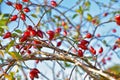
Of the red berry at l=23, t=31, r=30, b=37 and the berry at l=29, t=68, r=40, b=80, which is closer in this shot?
the berry at l=29, t=68, r=40, b=80

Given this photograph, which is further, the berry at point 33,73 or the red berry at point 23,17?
the red berry at point 23,17

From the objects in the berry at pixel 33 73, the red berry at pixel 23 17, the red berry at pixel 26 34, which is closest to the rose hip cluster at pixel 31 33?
the red berry at pixel 26 34

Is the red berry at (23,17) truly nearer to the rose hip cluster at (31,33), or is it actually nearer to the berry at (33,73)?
the rose hip cluster at (31,33)

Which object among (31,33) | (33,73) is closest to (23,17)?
(31,33)

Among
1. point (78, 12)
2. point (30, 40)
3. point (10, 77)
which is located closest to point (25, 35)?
point (30, 40)

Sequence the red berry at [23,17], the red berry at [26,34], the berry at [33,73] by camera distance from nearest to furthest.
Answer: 1. the berry at [33,73]
2. the red berry at [26,34]
3. the red berry at [23,17]

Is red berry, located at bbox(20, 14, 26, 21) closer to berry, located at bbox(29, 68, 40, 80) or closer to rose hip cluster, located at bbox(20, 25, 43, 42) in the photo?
rose hip cluster, located at bbox(20, 25, 43, 42)

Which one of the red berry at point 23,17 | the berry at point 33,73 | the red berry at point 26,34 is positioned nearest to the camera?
the berry at point 33,73

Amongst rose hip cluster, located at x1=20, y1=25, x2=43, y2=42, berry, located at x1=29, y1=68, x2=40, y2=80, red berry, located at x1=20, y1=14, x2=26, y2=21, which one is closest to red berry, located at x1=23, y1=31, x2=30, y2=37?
rose hip cluster, located at x1=20, y1=25, x2=43, y2=42

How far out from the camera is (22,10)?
3217 mm

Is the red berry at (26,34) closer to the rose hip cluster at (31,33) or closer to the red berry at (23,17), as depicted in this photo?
the rose hip cluster at (31,33)

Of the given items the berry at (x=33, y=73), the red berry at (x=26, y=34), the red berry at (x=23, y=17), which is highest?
the red berry at (x=23, y=17)

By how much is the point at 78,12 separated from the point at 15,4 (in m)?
1.77

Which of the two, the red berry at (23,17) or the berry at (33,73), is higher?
the red berry at (23,17)
